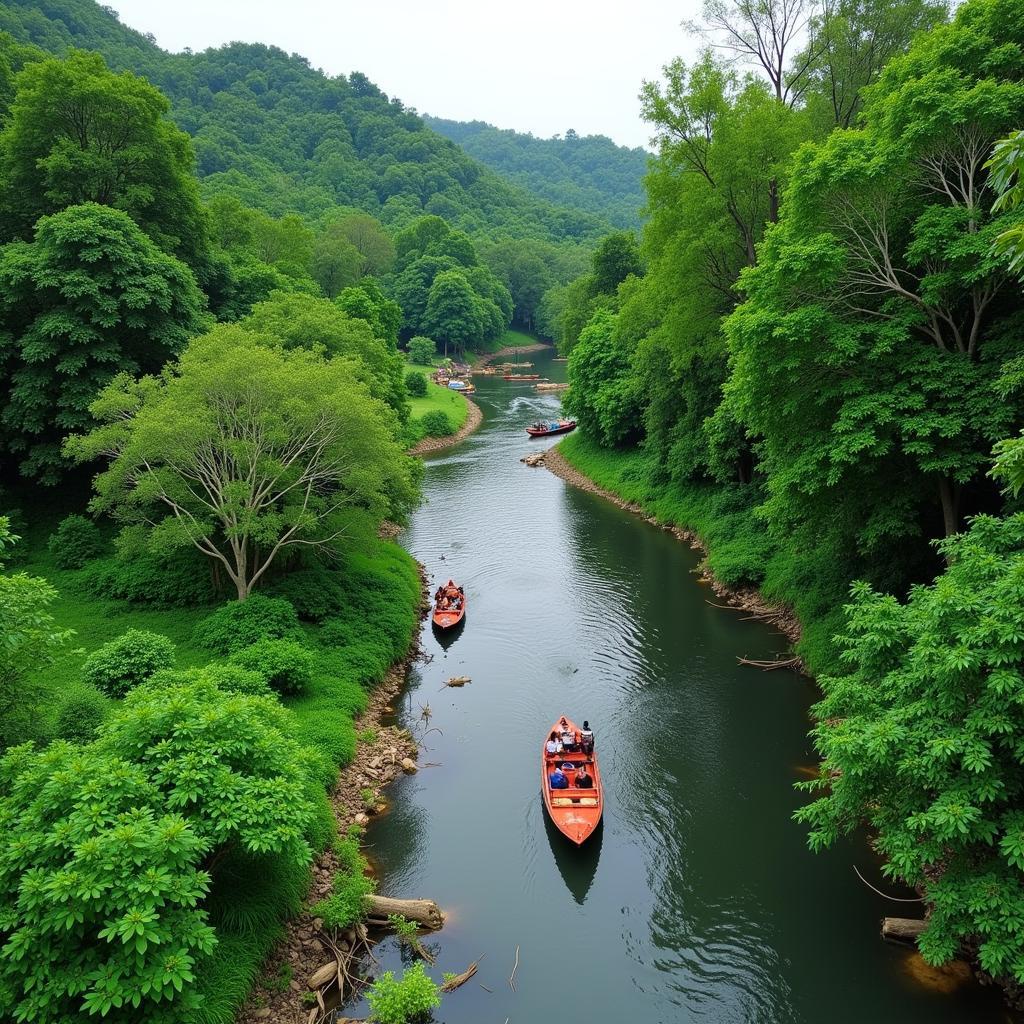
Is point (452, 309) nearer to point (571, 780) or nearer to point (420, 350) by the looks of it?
point (420, 350)

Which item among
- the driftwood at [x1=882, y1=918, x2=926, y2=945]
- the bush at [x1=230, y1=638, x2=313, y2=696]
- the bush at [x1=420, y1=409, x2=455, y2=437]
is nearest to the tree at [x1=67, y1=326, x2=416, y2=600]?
the bush at [x1=230, y1=638, x2=313, y2=696]

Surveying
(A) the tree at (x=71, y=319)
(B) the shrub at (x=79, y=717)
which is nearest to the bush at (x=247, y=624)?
(B) the shrub at (x=79, y=717)

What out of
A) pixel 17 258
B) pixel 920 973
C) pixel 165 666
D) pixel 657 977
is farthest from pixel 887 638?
pixel 17 258

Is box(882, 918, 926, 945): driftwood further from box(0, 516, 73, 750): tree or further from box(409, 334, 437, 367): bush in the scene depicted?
box(409, 334, 437, 367): bush

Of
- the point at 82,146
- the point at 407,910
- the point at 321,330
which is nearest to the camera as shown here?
the point at 407,910

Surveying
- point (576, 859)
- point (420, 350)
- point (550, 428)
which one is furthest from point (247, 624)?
point (420, 350)

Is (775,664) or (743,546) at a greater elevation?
(743,546)
